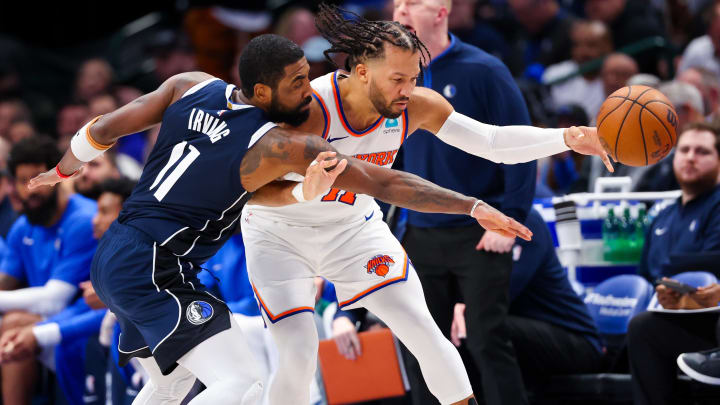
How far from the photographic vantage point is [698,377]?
14.4 feet

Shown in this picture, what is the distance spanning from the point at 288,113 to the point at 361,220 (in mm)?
709

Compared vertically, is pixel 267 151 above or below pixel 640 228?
above

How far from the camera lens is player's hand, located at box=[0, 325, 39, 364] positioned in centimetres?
591

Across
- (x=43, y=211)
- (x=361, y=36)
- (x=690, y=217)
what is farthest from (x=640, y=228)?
(x=43, y=211)

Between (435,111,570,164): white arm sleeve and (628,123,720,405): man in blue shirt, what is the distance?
119 cm

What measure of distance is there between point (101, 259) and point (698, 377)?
280 cm

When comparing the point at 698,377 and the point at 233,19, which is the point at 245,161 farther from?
the point at 233,19

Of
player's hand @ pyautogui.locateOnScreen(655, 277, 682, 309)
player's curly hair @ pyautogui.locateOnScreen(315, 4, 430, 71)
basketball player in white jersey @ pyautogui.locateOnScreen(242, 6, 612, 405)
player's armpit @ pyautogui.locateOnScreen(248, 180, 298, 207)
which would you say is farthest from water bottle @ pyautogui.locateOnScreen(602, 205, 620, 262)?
player's armpit @ pyautogui.locateOnScreen(248, 180, 298, 207)

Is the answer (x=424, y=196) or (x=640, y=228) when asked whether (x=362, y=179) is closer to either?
(x=424, y=196)

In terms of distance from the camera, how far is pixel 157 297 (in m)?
3.64

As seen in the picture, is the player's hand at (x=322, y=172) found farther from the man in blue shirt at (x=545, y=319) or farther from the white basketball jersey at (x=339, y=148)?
the man in blue shirt at (x=545, y=319)

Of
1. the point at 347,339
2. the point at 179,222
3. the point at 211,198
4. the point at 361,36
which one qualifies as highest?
the point at 361,36

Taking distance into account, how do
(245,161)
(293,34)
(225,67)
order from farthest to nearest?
1. (225,67)
2. (293,34)
3. (245,161)

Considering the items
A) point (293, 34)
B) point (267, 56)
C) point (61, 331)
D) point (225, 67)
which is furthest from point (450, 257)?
point (225, 67)
